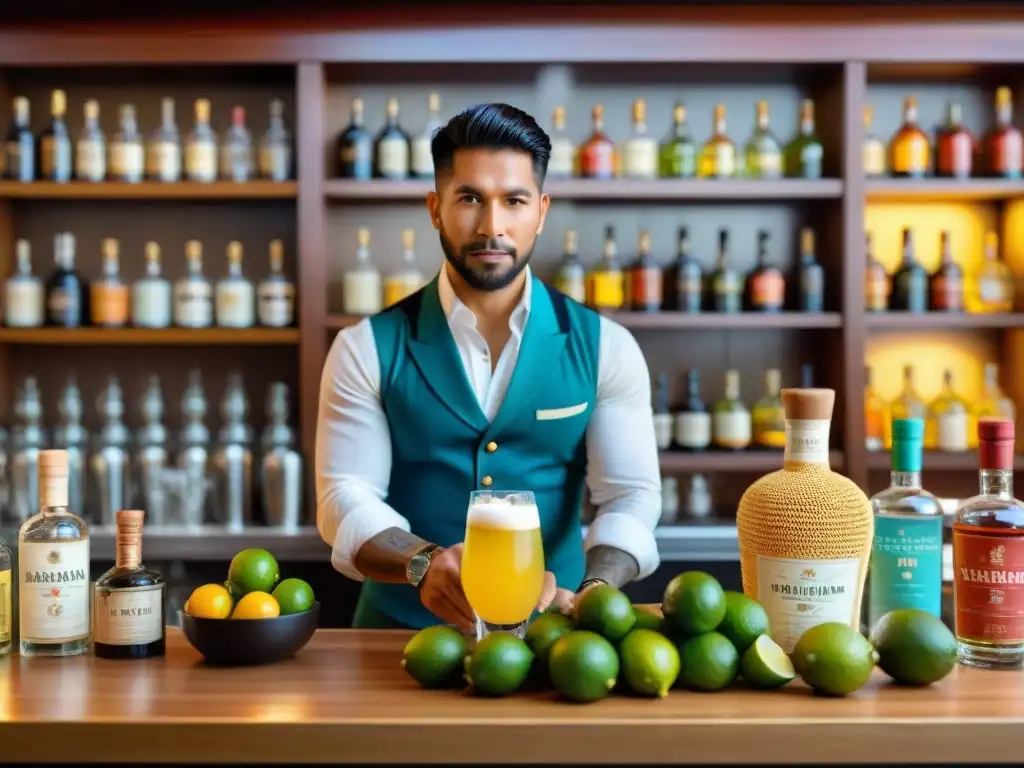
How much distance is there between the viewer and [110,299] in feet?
9.50

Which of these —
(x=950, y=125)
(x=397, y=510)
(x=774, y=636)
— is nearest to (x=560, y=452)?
(x=397, y=510)

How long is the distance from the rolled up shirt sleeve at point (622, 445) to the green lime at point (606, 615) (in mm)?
→ 502

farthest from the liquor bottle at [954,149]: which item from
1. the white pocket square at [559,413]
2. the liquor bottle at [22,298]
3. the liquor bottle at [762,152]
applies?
the liquor bottle at [22,298]

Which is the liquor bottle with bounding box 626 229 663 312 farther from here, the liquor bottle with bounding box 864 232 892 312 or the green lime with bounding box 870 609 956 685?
the green lime with bounding box 870 609 956 685

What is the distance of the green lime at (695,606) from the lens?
3.59ft

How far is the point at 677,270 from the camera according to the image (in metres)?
2.95

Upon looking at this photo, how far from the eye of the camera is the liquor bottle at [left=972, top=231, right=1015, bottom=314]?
297 cm

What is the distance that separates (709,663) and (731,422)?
186 centimetres

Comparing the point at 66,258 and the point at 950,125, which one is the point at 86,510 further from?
the point at 950,125

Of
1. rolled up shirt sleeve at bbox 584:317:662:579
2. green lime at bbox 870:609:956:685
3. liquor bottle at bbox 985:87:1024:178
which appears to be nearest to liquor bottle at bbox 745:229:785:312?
liquor bottle at bbox 985:87:1024:178

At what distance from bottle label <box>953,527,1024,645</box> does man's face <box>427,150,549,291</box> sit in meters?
0.74

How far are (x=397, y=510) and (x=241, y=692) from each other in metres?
0.77

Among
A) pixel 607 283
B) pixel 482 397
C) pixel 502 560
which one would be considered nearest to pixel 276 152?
pixel 607 283

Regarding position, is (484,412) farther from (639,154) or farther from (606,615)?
(639,154)
